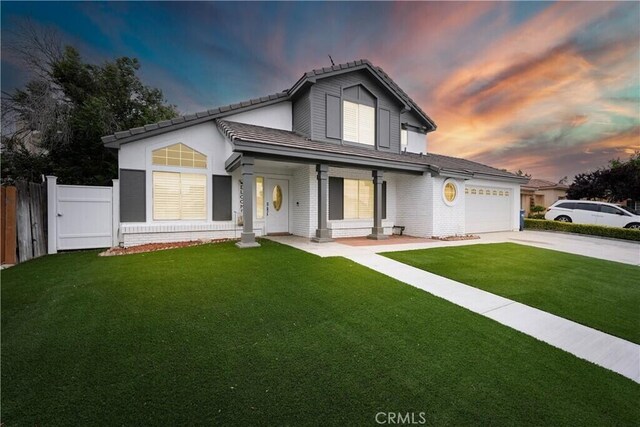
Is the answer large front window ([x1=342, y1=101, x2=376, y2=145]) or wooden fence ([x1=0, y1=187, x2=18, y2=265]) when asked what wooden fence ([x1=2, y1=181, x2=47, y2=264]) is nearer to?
wooden fence ([x1=0, y1=187, x2=18, y2=265])

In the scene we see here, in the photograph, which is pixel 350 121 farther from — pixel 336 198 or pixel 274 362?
pixel 274 362

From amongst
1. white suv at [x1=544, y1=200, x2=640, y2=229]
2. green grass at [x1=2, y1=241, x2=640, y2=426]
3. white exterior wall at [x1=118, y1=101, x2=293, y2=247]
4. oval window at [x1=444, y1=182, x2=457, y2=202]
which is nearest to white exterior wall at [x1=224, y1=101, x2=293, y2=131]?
white exterior wall at [x1=118, y1=101, x2=293, y2=247]

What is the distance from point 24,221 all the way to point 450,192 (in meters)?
14.2

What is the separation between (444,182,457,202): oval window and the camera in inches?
441

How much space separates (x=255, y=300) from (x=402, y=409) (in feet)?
8.01

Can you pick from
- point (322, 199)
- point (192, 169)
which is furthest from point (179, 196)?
point (322, 199)

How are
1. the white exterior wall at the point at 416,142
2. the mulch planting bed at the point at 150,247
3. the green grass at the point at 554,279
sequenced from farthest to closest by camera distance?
the white exterior wall at the point at 416,142, the mulch planting bed at the point at 150,247, the green grass at the point at 554,279

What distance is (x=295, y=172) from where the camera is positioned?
10703 millimetres

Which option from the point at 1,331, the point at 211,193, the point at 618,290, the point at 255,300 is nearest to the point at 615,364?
the point at 618,290

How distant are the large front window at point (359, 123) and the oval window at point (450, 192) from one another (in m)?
3.84

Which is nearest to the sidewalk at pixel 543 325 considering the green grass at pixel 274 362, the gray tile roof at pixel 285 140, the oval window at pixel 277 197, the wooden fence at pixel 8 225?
the green grass at pixel 274 362

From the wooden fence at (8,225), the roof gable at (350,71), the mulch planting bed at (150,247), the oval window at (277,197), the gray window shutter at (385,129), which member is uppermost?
the roof gable at (350,71)

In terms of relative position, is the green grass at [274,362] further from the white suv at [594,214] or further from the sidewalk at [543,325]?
the white suv at [594,214]

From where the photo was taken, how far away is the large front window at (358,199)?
35.9 feet
